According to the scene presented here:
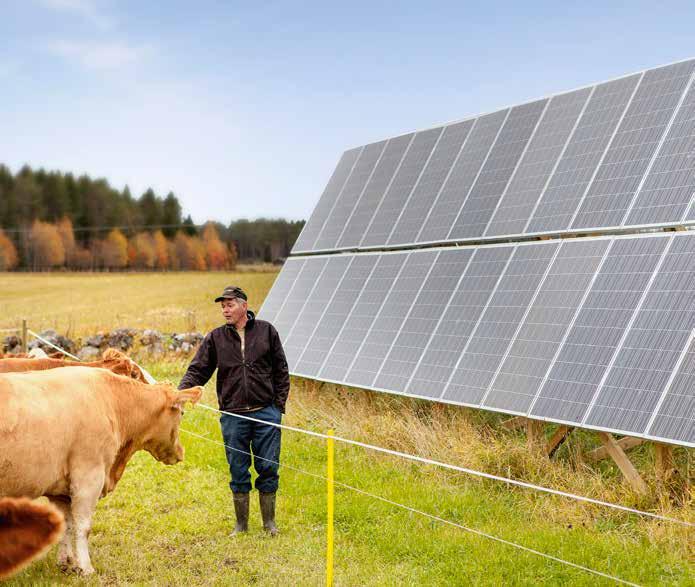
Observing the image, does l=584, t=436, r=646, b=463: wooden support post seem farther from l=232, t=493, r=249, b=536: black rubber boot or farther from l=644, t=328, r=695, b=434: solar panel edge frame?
l=232, t=493, r=249, b=536: black rubber boot

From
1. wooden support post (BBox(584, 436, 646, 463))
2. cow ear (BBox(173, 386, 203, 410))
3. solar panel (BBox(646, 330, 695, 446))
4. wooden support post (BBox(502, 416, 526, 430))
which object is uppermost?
solar panel (BBox(646, 330, 695, 446))

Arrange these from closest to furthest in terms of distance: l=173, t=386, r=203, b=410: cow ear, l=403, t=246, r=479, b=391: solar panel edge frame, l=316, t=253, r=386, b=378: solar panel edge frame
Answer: l=173, t=386, r=203, b=410: cow ear
l=403, t=246, r=479, b=391: solar panel edge frame
l=316, t=253, r=386, b=378: solar panel edge frame

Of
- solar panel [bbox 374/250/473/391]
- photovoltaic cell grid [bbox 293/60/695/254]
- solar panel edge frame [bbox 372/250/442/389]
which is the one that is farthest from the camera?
solar panel edge frame [bbox 372/250/442/389]

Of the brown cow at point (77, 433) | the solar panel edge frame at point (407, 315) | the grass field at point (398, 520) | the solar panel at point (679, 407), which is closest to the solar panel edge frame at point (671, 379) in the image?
the solar panel at point (679, 407)

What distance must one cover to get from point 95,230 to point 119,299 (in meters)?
21.3

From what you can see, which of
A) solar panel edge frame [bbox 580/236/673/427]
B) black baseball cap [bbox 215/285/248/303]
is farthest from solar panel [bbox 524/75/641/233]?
black baseball cap [bbox 215/285/248/303]

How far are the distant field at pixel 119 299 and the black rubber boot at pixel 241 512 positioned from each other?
1962 cm

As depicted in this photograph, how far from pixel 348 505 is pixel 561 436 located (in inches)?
105

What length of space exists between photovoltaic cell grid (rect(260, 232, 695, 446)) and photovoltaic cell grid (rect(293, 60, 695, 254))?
464mm

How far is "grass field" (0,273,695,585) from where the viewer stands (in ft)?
21.7

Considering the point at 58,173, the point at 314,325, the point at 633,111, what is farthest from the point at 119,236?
the point at 633,111

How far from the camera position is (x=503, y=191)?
12102 millimetres

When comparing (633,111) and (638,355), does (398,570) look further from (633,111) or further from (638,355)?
(633,111)

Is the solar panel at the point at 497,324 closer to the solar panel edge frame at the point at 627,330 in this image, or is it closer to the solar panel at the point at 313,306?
the solar panel edge frame at the point at 627,330
